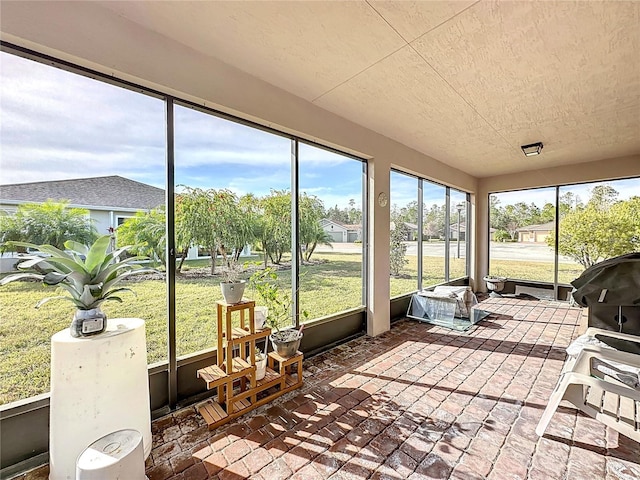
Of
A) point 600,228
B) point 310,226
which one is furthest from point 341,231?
point 600,228

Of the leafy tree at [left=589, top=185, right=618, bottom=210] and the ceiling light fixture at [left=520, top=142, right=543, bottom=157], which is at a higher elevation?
the ceiling light fixture at [left=520, top=142, right=543, bottom=157]

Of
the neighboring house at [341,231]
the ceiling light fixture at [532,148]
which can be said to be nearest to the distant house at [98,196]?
the neighboring house at [341,231]

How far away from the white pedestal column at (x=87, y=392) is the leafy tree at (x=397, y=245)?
3.49m

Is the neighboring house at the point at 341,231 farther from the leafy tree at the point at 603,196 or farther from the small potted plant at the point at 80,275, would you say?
the leafy tree at the point at 603,196

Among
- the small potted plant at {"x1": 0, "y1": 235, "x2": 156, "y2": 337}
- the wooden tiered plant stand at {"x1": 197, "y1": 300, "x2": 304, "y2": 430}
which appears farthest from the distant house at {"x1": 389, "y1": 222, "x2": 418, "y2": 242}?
the small potted plant at {"x1": 0, "y1": 235, "x2": 156, "y2": 337}

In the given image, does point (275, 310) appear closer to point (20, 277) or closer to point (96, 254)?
A: point (96, 254)

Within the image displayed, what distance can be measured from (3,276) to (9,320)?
26 cm

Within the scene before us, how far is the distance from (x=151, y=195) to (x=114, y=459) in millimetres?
1623

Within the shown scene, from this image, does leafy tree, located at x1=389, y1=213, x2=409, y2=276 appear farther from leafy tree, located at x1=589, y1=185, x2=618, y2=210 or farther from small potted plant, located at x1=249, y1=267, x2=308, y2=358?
leafy tree, located at x1=589, y1=185, x2=618, y2=210

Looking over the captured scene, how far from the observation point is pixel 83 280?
162 centimetres

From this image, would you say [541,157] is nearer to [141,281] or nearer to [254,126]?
[254,126]

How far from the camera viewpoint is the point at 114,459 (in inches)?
50.1

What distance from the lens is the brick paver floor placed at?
1674mm

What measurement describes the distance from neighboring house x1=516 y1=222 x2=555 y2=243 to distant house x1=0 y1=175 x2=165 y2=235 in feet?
22.9
